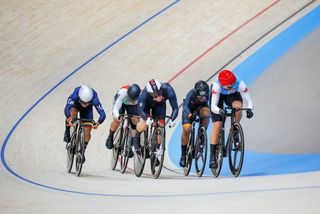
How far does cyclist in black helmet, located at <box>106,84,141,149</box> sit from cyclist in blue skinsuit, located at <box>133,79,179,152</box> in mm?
363

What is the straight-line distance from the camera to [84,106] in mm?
7859

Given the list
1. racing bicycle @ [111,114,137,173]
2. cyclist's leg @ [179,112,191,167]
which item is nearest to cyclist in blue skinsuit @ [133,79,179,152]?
cyclist's leg @ [179,112,191,167]

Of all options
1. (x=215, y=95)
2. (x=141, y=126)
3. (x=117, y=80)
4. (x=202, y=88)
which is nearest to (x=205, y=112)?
(x=202, y=88)

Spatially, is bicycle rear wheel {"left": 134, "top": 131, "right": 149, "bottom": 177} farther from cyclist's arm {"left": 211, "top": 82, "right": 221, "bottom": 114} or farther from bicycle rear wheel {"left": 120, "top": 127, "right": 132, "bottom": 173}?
cyclist's arm {"left": 211, "top": 82, "right": 221, "bottom": 114}

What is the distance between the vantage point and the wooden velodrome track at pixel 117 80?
5.38 m

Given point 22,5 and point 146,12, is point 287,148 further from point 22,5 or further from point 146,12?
point 22,5

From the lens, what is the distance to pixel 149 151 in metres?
7.60

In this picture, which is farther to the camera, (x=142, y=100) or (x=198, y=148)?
(x=198, y=148)

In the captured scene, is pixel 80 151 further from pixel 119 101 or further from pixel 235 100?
pixel 235 100

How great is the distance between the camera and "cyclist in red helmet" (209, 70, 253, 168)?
284 inches

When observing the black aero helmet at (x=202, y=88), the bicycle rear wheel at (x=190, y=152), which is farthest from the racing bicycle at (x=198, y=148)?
the black aero helmet at (x=202, y=88)

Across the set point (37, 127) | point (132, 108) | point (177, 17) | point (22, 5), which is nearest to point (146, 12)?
point (177, 17)

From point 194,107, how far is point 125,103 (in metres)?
0.97

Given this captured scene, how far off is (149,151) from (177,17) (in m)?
6.99
